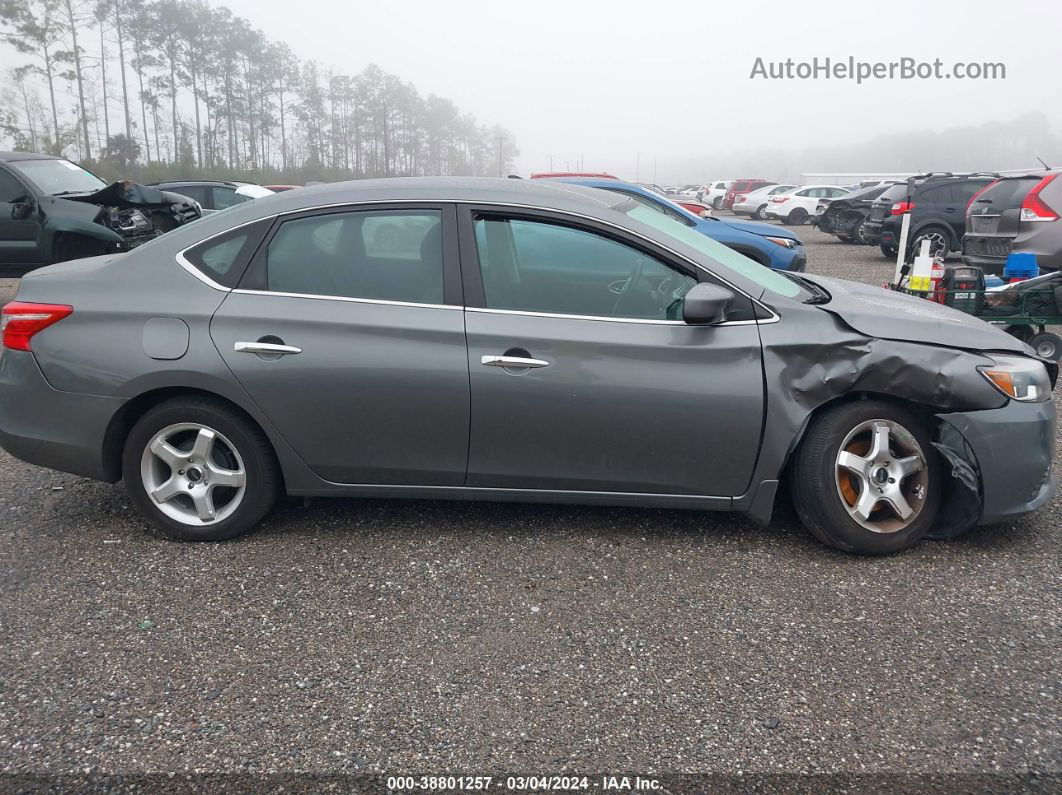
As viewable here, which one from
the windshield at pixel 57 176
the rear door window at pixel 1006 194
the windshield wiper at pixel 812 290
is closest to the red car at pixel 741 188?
the rear door window at pixel 1006 194

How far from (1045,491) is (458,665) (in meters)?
2.66

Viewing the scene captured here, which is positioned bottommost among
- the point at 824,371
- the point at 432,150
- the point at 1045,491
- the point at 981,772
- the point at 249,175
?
the point at 981,772

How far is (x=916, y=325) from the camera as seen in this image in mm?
3627

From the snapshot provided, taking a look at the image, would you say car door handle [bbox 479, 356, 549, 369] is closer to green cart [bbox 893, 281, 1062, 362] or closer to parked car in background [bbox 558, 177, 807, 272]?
green cart [bbox 893, 281, 1062, 362]

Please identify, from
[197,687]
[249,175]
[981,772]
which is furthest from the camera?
[249,175]

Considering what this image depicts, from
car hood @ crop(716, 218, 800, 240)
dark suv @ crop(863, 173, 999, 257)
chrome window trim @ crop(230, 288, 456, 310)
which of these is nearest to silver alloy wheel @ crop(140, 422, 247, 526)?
chrome window trim @ crop(230, 288, 456, 310)

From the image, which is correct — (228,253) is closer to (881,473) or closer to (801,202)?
(881,473)

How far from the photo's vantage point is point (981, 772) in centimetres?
232

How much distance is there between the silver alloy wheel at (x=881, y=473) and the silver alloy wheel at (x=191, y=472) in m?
2.63

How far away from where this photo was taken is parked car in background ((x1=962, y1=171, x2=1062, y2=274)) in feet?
30.8

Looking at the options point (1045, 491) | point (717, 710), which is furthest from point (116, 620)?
point (1045, 491)

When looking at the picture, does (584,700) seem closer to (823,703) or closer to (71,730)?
(823,703)

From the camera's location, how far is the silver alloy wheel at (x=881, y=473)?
3557 mm

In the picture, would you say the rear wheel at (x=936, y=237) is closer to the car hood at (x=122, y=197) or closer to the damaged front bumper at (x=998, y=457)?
the car hood at (x=122, y=197)
